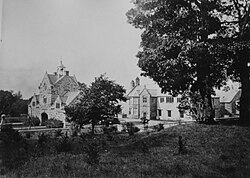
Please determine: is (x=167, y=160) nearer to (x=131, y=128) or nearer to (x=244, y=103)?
(x=244, y=103)

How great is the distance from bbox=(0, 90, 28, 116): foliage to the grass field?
0.93 meters

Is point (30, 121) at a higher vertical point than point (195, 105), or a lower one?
lower

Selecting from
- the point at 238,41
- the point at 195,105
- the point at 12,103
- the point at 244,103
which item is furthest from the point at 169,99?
the point at 12,103

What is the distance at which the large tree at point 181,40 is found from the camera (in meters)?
4.27

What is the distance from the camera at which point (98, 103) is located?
552cm

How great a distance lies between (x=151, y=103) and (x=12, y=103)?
12.8ft

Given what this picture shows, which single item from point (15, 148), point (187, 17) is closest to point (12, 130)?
point (15, 148)

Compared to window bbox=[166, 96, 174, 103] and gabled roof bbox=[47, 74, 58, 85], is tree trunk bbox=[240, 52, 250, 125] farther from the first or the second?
gabled roof bbox=[47, 74, 58, 85]

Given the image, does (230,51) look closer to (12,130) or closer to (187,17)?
(187,17)

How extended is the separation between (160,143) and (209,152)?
1004 millimetres

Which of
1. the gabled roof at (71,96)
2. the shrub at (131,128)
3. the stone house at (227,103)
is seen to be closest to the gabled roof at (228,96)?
the stone house at (227,103)

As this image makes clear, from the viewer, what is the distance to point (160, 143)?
14.4 feet

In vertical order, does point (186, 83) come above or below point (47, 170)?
above

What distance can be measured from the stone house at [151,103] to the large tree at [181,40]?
2.67 feet
